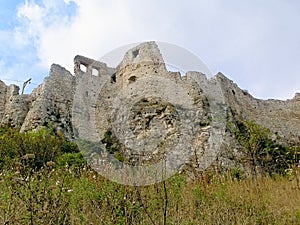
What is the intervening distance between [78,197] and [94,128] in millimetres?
10949

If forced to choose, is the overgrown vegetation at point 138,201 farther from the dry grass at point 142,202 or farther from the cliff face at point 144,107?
the cliff face at point 144,107

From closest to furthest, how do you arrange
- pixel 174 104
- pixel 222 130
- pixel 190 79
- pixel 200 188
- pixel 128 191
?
pixel 128 191 < pixel 200 188 < pixel 222 130 < pixel 174 104 < pixel 190 79

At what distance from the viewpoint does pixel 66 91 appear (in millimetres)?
16609

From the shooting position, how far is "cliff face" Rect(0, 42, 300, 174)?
40.8ft

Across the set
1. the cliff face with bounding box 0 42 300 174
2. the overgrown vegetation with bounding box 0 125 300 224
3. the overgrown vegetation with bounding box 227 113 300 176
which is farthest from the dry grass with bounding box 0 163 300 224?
the cliff face with bounding box 0 42 300 174

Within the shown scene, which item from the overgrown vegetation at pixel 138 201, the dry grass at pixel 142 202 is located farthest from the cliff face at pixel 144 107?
the dry grass at pixel 142 202

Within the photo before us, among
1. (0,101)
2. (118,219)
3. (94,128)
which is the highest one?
(0,101)

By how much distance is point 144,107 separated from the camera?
14000mm

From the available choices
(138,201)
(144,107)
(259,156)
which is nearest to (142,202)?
(138,201)

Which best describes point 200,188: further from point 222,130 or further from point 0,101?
point 0,101

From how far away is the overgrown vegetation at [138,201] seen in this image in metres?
3.42

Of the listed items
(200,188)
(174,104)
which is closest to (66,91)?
(174,104)

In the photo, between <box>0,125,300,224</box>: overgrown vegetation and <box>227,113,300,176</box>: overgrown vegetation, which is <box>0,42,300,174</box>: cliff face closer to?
<box>227,113,300,176</box>: overgrown vegetation

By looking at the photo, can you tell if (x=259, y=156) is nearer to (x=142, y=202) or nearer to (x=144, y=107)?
(x=144, y=107)
